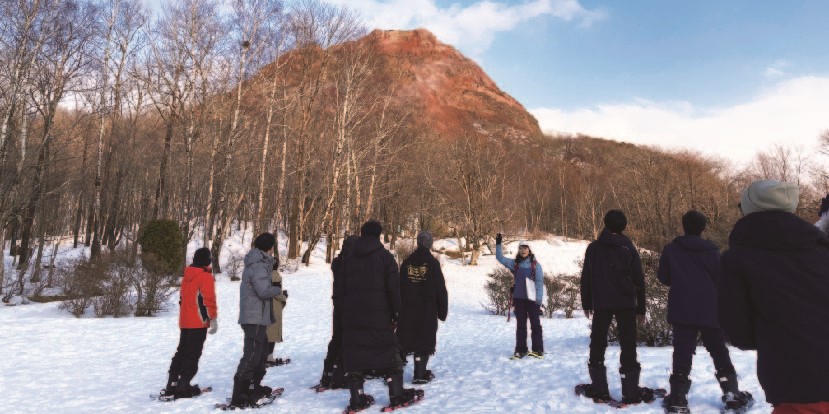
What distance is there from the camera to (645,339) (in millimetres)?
7074

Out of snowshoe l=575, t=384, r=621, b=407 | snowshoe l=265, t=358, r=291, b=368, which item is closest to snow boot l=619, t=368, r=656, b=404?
snowshoe l=575, t=384, r=621, b=407

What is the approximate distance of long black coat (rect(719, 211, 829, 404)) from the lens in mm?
2037

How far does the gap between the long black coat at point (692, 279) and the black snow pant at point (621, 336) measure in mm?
366

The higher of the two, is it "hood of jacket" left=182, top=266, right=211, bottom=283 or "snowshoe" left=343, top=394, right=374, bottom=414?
"hood of jacket" left=182, top=266, right=211, bottom=283

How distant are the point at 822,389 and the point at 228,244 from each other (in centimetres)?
3465

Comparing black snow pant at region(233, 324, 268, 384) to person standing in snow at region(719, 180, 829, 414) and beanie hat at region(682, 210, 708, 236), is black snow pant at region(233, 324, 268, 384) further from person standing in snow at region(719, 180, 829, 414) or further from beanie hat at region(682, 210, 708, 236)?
beanie hat at region(682, 210, 708, 236)

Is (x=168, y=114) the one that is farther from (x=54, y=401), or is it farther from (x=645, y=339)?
(x=645, y=339)

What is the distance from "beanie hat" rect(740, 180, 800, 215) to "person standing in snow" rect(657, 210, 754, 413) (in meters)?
2.16

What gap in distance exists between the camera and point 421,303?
5789 mm

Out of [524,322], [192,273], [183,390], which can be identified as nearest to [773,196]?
[524,322]

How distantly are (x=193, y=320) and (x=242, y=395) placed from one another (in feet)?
3.78

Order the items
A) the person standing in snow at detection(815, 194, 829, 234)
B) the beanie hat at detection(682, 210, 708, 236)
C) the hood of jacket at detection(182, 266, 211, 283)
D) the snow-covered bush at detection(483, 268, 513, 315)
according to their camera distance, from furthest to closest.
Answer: the snow-covered bush at detection(483, 268, 513, 315), the hood of jacket at detection(182, 266, 211, 283), the beanie hat at detection(682, 210, 708, 236), the person standing in snow at detection(815, 194, 829, 234)

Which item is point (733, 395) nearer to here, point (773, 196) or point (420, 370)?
point (773, 196)

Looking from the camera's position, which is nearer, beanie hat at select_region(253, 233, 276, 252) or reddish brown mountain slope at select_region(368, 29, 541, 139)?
beanie hat at select_region(253, 233, 276, 252)
